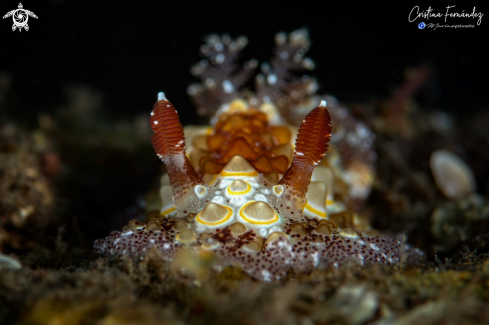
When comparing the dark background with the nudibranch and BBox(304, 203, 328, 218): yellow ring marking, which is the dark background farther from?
BBox(304, 203, 328, 218): yellow ring marking

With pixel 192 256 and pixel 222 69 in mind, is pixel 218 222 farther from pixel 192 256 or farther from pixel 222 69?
pixel 222 69

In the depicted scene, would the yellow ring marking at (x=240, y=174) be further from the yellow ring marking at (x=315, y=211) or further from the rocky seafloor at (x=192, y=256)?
the rocky seafloor at (x=192, y=256)

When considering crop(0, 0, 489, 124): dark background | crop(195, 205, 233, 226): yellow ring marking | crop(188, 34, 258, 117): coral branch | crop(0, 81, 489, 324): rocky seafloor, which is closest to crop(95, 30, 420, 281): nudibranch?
crop(195, 205, 233, 226): yellow ring marking

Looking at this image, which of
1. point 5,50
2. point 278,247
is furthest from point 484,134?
point 5,50

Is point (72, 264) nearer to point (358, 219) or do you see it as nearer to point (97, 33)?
point (358, 219)

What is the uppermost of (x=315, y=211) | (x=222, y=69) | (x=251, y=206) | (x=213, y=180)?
(x=222, y=69)

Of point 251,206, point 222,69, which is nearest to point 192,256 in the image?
point 251,206
